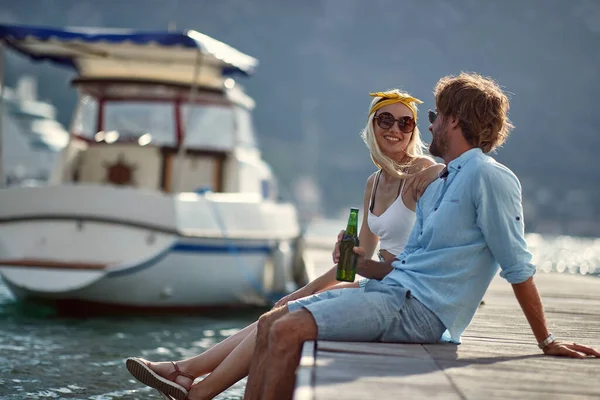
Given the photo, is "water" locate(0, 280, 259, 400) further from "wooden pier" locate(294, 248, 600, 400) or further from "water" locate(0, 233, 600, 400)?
"wooden pier" locate(294, 248, 600, 400)

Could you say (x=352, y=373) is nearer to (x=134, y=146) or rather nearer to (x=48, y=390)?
(x=48, y=390)

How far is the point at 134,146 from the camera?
1413 cm

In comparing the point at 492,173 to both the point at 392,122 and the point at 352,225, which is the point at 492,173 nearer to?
the point at 352,225

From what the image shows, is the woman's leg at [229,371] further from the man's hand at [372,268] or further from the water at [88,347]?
the water at [88,347]

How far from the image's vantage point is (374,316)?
437 centimetres

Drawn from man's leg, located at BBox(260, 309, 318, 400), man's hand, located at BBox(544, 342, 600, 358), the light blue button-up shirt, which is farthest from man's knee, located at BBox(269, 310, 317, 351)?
man's hand, located at BBox(544, 342, 600, 358)

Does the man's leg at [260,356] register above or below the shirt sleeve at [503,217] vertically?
below

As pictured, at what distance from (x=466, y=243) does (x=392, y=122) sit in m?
1.13

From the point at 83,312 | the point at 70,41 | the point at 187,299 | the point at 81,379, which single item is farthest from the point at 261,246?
the point at 81,379

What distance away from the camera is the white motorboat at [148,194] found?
11.8 m

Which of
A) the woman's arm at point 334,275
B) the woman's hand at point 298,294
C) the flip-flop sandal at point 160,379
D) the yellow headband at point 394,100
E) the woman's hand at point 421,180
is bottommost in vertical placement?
the flip-flop sandal at point 160,379

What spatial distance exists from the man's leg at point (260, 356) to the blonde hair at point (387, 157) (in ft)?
3.62

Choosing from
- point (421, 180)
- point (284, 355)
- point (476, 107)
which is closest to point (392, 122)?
point (421, 180)

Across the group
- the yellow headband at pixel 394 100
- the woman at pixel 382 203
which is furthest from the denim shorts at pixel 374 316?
the yellow headband at pixel 394 100
